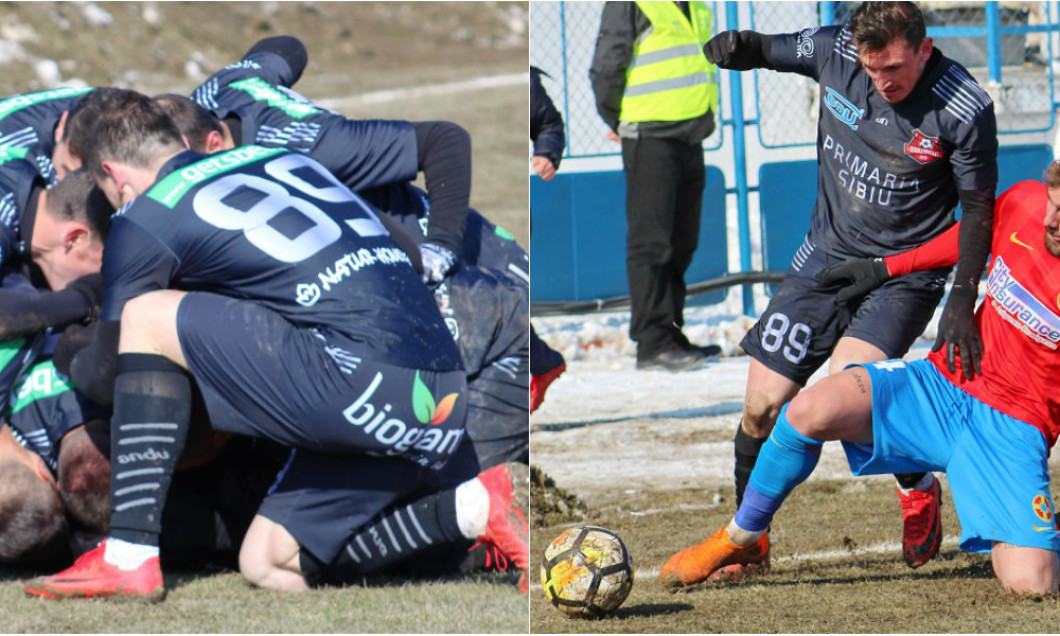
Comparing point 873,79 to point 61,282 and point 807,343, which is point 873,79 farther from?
point 61,282

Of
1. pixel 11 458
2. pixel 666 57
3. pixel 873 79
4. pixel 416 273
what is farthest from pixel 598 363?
pixel 11 458

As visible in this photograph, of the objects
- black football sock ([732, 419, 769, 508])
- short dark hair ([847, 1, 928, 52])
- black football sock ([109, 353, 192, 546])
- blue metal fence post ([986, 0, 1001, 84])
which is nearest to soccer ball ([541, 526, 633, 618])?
black football sock ([732, 419, 769, 508])

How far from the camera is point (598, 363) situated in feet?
18.2

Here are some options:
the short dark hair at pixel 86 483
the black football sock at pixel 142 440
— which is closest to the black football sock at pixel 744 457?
the black football sock at pixel 142 440

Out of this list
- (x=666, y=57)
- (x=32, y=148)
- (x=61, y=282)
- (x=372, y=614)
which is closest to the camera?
(x=372, y=614)

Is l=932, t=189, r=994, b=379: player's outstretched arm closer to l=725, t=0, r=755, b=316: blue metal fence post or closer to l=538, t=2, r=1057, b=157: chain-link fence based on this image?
l=725, t=0, r=755, b=316: blue metal fence post

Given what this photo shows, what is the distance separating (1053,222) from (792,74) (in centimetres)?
428

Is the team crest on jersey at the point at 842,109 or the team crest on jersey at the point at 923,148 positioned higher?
the team crest on jersey at the point at 842,109

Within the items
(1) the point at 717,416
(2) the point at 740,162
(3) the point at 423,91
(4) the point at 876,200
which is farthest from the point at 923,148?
(3) the point at 423,91

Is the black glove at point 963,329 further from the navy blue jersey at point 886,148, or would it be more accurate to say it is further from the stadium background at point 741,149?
the stadium background at point 741,149

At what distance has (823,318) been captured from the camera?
404 centimetres

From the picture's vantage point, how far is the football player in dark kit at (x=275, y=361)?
11.7 feet

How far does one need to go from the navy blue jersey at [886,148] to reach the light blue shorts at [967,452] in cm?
48

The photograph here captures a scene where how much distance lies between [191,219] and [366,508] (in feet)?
3.07
